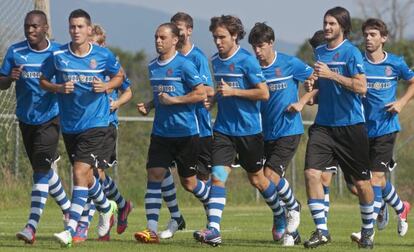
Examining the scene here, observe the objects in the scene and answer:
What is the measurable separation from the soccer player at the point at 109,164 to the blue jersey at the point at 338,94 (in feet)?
7.27

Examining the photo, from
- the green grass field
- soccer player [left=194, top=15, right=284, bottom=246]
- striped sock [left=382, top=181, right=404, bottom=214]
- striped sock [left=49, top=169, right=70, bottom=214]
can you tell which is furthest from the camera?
striped sock [left=382, top=181, right=404, bottom=214]

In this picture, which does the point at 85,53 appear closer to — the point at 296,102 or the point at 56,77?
the point at 56,77

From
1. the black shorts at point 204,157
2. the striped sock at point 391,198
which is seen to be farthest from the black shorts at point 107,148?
the striped sock at point 391,198

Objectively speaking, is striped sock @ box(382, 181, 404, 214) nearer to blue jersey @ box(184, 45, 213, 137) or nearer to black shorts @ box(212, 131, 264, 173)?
blue jersey @ box(184, 45, 213, 137)

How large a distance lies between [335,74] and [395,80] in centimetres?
245

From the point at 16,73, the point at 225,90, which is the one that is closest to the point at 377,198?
the point at 225,90

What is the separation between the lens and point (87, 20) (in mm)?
14312

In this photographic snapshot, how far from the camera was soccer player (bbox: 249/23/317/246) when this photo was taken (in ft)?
51.4

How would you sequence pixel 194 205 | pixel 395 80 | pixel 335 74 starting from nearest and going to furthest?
pixel 335 74
pixel 395 80
pixel 194 205

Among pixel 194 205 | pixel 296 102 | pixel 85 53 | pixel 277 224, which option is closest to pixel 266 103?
pixel 296 102

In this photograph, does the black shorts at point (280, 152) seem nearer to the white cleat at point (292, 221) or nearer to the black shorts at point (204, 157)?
the white cleat at point (292, 221)

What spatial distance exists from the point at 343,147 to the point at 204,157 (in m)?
2.72

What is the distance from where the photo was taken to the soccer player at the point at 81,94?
14.2 metres

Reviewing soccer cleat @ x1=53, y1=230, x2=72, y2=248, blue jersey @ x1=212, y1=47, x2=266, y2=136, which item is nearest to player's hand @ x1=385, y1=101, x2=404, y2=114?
blue jersey @ x1=212, y1=47, x2=266, y2=136
